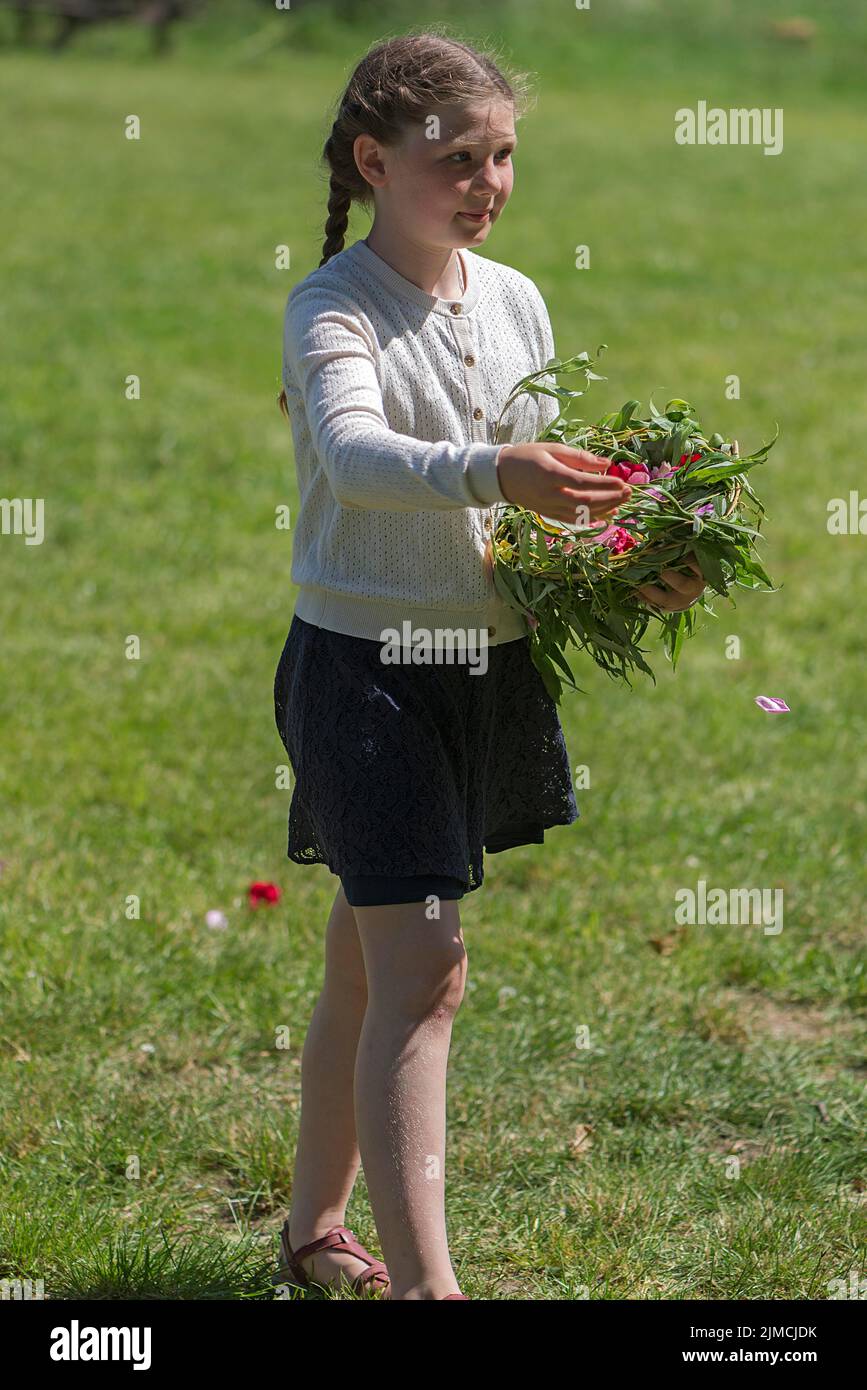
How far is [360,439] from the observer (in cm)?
229

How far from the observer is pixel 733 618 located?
6359 millimetres

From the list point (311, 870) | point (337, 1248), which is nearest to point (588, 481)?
point (337, 1248)

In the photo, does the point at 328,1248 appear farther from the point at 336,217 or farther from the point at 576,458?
the point at 336,217

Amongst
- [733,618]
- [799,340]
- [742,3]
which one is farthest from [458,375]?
[742,3]

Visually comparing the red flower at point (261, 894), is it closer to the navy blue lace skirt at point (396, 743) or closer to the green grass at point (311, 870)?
the green grass at point (311, 870)

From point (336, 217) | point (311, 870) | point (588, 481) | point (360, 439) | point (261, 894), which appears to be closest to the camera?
point (588, 481)

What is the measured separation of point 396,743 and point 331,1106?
71 centimetres

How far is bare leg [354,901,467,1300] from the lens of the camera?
249cm

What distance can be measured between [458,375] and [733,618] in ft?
12.9

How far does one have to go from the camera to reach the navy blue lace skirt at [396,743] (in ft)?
8.20

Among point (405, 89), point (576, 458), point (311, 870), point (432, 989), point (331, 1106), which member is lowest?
point (331, 1106)

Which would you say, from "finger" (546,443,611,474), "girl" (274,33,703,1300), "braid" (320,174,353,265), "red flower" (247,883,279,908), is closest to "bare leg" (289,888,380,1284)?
"girl" (274,33,703,1300)

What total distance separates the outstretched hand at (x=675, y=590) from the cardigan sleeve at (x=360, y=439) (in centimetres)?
38

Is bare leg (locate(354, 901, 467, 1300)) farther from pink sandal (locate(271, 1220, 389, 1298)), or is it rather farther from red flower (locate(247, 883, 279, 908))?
red flower (locate(247, 883, 279, 908))
